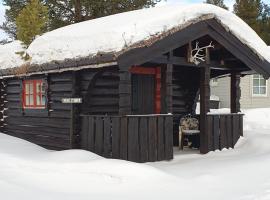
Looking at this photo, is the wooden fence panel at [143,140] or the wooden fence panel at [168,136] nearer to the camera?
the wooden fence panel at [143,140]

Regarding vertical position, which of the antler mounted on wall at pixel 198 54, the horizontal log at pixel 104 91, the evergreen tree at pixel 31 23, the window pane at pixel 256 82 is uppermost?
the evergreen tree at pixel 31 23

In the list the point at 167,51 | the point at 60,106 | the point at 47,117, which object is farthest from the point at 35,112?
the point at 167,51

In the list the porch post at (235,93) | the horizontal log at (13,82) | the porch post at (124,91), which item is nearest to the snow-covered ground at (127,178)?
the porch post at (124,91)

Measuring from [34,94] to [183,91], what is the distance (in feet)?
16.2

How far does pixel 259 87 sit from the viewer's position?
88.9 feet

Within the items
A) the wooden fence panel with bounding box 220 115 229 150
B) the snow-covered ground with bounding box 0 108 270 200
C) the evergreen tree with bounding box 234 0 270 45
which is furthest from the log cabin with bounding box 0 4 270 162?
the evergreen tree with bounding box 234 0 270 45

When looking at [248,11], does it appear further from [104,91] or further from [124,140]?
[124,140]

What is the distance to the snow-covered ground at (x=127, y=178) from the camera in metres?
7.20

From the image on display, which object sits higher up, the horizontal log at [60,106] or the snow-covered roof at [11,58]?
the snow-covered roof at [11,58]

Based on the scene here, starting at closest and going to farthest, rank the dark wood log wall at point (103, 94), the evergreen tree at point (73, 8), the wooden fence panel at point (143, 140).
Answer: the wooden fence panel at point (143, 140)
the dark wood log wall at point (103, 94)
the evergreen tree at point (73, 8)

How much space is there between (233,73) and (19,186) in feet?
27.6

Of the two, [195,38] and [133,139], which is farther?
[195,38]

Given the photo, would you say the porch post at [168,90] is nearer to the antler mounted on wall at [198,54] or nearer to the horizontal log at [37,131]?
the antler mounted on wall at [198,54]

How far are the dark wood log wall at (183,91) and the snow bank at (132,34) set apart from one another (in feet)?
8.85
